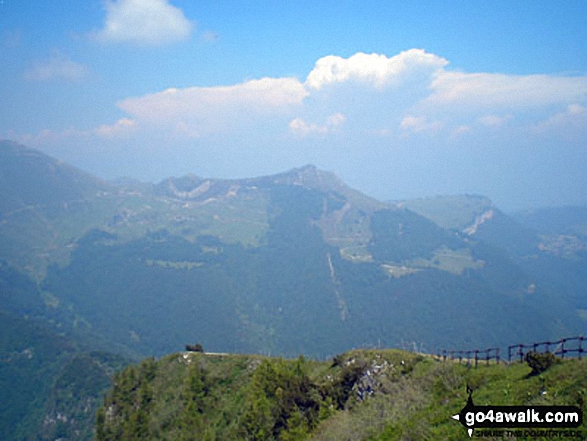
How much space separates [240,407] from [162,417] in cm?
1308

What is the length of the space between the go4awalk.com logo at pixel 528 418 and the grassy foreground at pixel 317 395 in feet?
2.32

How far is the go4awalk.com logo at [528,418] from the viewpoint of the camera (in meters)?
19.8

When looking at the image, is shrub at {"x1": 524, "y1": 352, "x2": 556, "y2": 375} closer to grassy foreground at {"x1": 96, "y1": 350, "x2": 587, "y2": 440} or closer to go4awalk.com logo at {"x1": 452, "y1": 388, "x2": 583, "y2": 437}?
grassy foreground at {"x1": 96, "y1": 350, "x2": 587, "y2": 440}

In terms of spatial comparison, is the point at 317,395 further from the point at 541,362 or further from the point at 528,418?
the point at 528,418

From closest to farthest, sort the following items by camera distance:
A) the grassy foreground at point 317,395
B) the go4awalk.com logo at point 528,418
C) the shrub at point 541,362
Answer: the go4awalk.com logo at point 528,418
the grassy foreground at point 317,395
the shrub at point 541,362

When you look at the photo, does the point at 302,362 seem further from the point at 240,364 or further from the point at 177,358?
the point at 177,358

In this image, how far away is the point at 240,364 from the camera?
6122 cm

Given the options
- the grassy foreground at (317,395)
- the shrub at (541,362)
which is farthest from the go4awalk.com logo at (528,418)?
the shrub at (541,362)

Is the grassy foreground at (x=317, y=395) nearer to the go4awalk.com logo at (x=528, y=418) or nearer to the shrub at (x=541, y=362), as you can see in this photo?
the shrub at (x=541, y=362)

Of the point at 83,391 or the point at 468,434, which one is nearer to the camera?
the point at 468,434

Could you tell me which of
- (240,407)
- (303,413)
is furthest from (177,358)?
(303,413)

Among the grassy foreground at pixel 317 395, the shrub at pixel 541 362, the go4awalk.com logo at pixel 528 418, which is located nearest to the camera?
the go4awalk.com logo at pixel 528 418

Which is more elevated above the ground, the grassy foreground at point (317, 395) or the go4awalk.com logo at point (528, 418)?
the go4awalk.com logo at point (528, 418)

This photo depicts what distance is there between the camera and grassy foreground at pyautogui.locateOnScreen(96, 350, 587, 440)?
26605mm
